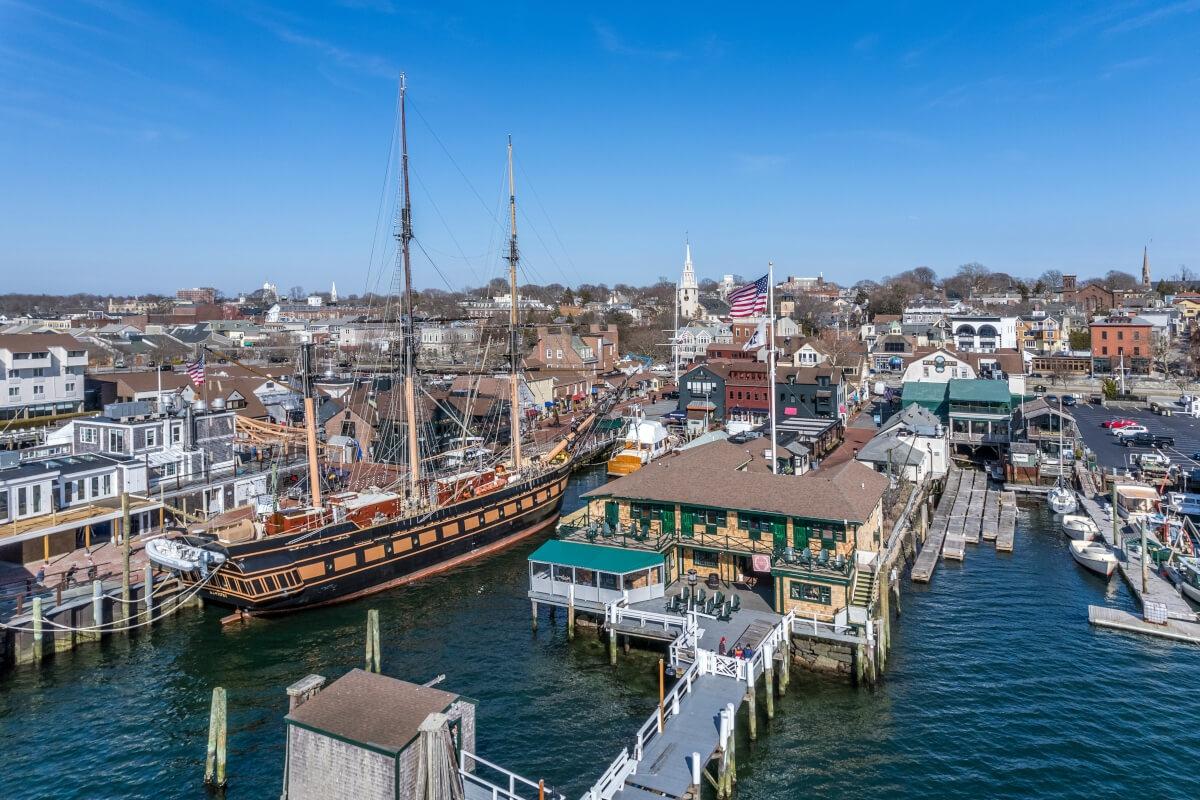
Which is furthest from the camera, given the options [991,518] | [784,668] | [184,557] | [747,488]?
[991,518]

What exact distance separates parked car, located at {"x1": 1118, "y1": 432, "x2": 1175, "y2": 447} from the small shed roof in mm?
61741

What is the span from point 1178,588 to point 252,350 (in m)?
119

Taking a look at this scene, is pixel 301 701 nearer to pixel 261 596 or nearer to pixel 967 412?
pixel 261 596

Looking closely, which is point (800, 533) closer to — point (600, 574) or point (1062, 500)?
point (600, 574)

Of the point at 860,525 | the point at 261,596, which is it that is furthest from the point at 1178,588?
the point at 261,596

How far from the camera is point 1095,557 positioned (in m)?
36.6

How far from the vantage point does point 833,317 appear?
146m

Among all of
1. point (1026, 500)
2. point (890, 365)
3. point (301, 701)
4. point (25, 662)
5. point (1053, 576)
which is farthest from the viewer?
point (890, 365)

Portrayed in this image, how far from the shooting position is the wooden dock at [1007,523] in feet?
134

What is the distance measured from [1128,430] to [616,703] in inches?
2254

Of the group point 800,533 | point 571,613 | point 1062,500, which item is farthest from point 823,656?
point 1062,500

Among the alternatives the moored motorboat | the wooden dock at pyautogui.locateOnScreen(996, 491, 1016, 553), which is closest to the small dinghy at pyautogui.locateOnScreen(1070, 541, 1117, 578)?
the wooden dock at pyautogui.locateOnScreen(996, 491, 1016, 553)

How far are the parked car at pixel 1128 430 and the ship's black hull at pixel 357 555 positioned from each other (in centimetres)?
4902

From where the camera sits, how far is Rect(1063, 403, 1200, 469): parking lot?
5544cm
